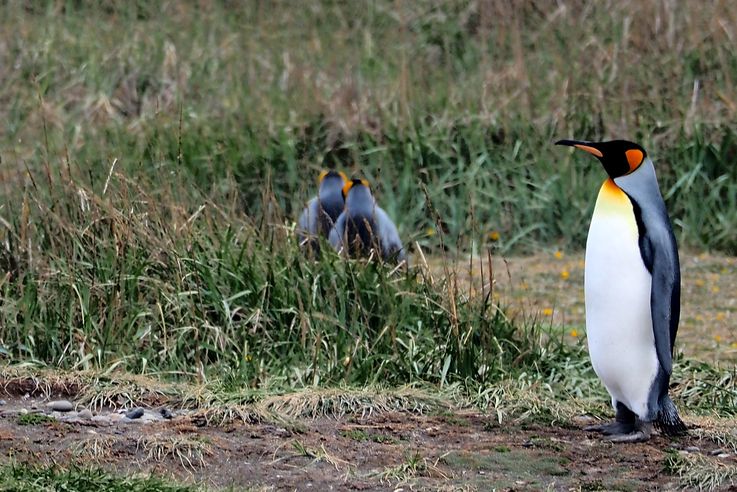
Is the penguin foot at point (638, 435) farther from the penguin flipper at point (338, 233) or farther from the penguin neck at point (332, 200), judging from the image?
the penguin neck at point (332, 200)

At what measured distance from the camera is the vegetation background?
5695 mm

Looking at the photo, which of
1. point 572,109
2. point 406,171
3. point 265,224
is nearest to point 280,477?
point 265,224

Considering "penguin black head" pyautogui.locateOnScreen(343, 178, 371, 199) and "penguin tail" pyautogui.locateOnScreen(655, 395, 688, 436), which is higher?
"penguin black head" pyautogui.locateOnScreen(343, 178, 371, 199)

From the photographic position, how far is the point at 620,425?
4.90 m

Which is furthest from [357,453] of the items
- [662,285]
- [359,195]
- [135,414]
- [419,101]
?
[419,101]

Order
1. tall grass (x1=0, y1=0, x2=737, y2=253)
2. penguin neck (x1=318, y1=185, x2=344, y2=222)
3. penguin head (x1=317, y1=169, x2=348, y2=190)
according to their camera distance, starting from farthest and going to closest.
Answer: tall grass (x1=0, y1=0, x2=737, y2=253) < penguin head (x1=317, y1=169, x2=348, y2=190) < penguin neck (x1=318, y1=185, x2=344, y2=222)

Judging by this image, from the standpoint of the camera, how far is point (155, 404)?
16.7 ft

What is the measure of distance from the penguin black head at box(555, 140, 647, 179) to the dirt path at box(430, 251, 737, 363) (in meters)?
1.32

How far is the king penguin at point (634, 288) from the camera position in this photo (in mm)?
4789

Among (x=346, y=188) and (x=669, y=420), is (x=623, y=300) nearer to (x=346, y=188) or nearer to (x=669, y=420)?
(x=669, y=420)

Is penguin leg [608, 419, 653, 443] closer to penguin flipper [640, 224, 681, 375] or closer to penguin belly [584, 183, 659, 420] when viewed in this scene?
penguin belly [584, 183, 659, 420]

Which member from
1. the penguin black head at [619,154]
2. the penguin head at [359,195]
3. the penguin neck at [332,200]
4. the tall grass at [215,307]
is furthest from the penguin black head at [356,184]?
the penguin black head at [619,154]

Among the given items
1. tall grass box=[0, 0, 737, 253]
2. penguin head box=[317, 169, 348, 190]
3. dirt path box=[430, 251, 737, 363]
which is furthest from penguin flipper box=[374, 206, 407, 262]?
tall grass box=[0, 0, 737, 253]

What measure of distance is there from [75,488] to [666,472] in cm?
195
